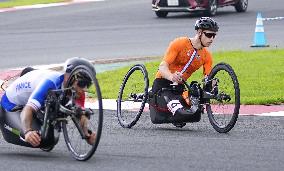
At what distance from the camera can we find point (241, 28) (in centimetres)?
2966

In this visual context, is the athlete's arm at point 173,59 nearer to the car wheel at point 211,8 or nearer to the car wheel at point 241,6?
the car wheel at point 211,8

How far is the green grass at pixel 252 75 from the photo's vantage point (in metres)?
15.6

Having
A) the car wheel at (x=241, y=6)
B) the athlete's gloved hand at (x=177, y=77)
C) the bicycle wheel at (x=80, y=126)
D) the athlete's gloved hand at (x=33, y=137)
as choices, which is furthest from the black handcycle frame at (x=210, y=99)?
the car wheel at (x=241, y=6)

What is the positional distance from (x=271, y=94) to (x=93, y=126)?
6364 mm

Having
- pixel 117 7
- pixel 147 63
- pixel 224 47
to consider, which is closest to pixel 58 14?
pixel 117 7

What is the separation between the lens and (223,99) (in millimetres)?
11719

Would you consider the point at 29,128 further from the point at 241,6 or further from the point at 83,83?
the point at 241,6

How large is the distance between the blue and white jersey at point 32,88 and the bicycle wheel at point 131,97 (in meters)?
2.31

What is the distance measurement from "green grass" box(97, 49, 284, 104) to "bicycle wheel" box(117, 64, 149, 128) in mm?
2307

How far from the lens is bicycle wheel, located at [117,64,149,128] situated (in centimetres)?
1253

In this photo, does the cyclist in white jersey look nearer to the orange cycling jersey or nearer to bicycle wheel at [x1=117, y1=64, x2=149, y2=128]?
the orange cycling jersey

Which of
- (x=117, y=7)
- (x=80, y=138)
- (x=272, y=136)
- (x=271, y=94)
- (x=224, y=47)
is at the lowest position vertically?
(x=117, y=7)

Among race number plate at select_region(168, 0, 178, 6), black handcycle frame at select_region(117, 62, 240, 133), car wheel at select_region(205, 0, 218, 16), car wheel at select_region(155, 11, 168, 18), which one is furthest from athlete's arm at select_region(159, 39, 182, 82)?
car wheel at select_region(155, 11, 168, 18)

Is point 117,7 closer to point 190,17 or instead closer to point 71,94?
point 190,17
